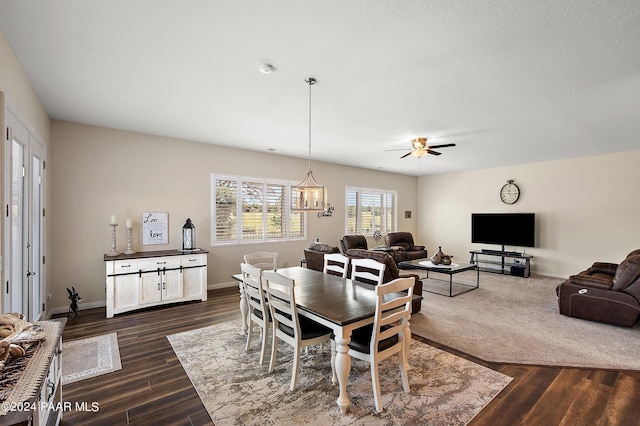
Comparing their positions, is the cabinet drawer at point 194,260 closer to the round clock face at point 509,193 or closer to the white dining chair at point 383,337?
the white dining chair at point 383,337

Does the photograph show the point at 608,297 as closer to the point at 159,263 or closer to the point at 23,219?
the point at 159,263

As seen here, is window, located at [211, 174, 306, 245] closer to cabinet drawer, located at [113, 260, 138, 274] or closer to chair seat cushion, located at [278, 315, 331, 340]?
cabinet drawer, located at [113, 260, 138, 274]

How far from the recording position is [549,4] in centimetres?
195

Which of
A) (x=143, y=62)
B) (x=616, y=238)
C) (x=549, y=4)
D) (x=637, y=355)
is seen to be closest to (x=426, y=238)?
(x=616, y=238)

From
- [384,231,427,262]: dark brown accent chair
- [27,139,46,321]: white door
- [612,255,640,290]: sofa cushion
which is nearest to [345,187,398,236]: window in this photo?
[384,231,427,262]: dark brown accent chair

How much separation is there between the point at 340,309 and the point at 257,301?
3.50ft

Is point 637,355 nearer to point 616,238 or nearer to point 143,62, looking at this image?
point 616,238

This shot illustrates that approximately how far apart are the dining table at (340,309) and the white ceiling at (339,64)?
7.00ft

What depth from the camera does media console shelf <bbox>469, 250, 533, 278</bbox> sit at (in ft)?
23.2

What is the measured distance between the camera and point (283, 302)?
8.55 ft

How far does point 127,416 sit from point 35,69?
3.25m

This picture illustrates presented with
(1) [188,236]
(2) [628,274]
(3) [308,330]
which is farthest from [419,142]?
(1) [188,236]

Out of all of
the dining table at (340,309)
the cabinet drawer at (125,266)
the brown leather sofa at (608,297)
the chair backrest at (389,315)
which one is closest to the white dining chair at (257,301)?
the dining table at (340,309)

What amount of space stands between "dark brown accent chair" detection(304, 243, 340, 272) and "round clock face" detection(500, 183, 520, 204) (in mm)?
5440
